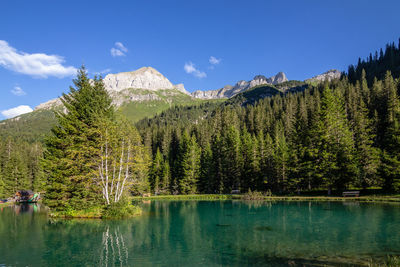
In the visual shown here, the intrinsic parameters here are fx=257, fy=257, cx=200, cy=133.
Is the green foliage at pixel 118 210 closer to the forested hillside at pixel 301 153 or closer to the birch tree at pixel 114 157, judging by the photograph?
the birch tree at pixel 114 157

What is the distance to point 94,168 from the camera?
Result: 36156 millimetres

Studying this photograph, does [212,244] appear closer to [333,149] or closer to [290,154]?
[333,149]

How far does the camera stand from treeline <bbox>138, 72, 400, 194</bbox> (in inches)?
1891

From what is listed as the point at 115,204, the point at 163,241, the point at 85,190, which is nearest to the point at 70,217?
the point at 85,190

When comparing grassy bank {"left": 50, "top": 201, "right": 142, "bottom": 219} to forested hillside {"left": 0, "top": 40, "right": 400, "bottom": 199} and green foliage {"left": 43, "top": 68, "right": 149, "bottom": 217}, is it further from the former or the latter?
forested hillside {"left": 0, "top": 40, "right": 400, "bottom": 199}

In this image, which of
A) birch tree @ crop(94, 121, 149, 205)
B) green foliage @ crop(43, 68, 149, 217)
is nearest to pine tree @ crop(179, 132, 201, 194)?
birch tree @ crop(94, 121, 149, 205)

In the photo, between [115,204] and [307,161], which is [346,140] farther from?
[115,204]

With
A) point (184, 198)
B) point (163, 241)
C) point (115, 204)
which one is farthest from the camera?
point (184, 198)

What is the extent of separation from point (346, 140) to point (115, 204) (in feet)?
145

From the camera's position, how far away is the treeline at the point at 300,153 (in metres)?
48.0

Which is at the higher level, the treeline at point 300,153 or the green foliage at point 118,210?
the treeline at point 300,153

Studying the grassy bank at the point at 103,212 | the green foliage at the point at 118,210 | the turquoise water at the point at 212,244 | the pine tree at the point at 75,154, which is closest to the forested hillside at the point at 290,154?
the pine tree at the point at 75,154

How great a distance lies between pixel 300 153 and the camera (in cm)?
5862

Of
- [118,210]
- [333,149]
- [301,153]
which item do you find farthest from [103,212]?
[333,149]
